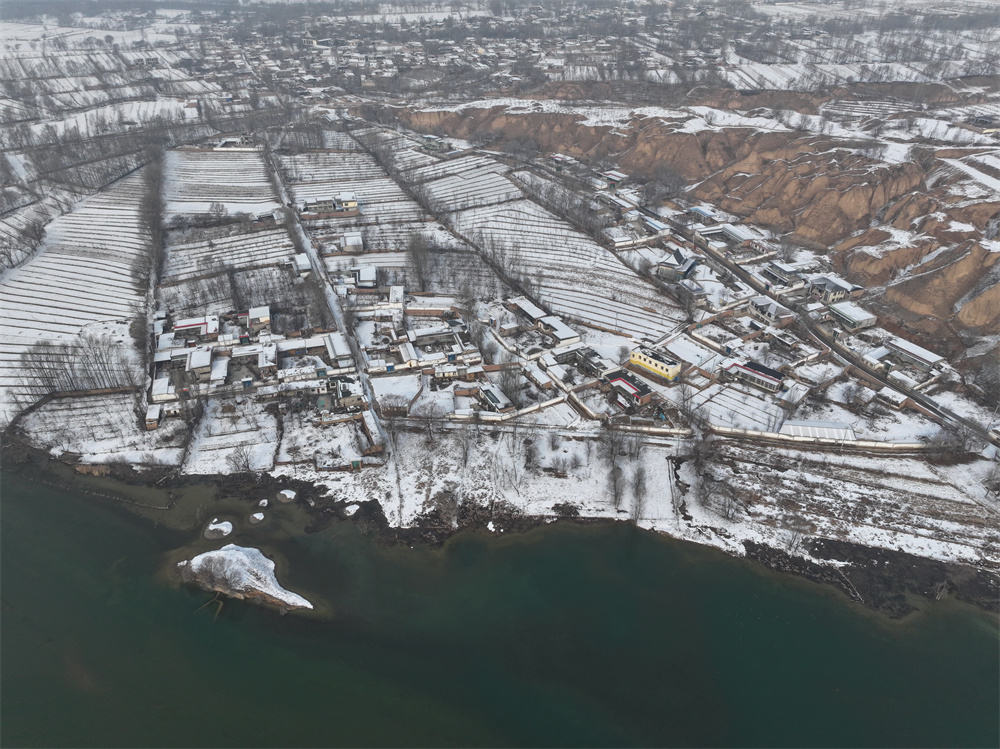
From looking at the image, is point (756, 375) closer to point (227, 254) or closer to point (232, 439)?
point (232, 439)

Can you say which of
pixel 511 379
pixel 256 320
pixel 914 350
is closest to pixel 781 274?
pixel 914 350

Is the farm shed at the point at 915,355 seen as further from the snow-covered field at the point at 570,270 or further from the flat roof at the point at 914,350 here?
the snow-covered field at the point at 570,270

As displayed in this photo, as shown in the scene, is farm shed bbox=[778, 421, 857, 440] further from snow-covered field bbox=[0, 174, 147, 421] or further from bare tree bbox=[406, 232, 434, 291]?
snow-covered field bbox=[0, 174, 147, 421]

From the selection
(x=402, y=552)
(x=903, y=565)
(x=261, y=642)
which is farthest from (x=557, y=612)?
(x=903, y=565)

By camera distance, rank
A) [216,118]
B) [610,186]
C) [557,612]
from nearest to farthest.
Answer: [557,612], [610,186], [216,118]

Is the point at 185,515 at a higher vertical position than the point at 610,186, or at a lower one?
lower

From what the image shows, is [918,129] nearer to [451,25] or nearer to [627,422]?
[627,422]
